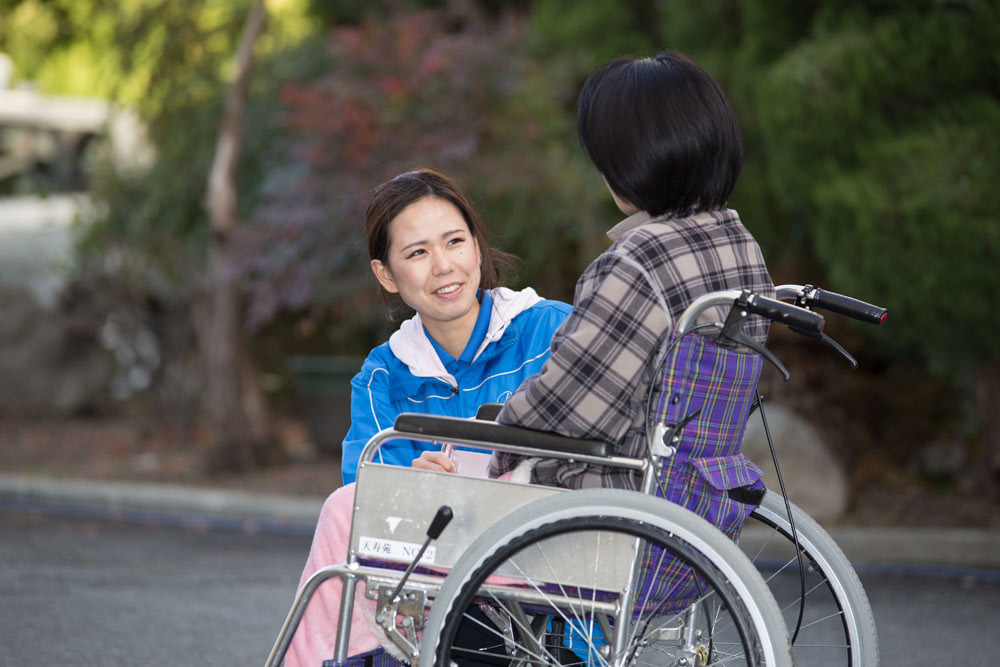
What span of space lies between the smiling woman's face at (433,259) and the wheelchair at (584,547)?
665 millimetres

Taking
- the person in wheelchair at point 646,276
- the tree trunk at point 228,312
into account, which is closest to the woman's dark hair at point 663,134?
the person in wheelchair at point 646,276

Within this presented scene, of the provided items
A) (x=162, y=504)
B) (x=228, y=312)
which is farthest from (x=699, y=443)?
(x=228, y=312)

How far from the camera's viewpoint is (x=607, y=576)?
95.5 inches

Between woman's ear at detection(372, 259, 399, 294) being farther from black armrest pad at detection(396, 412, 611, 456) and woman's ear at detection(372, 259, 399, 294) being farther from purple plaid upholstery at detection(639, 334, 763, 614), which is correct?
purple plaid upholstery at detection(639, 334, 763, 614)

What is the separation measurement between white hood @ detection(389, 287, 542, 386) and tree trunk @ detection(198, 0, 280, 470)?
19.0 feet

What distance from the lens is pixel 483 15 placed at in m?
11.6

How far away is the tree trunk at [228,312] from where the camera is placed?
8.88 metres

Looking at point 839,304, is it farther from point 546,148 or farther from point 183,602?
point 546,148

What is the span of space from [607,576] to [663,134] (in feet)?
2.91

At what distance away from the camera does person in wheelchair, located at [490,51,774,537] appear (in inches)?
96.9

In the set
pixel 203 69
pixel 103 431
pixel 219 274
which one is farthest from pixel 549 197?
pixel 103 431

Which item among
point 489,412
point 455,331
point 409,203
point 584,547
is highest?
point 409,203

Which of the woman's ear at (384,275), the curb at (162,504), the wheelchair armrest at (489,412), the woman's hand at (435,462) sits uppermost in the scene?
the woman's ear at (384,275)

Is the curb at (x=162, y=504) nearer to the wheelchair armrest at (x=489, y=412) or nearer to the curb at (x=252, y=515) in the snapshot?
the curb at (x=252, y=515)
